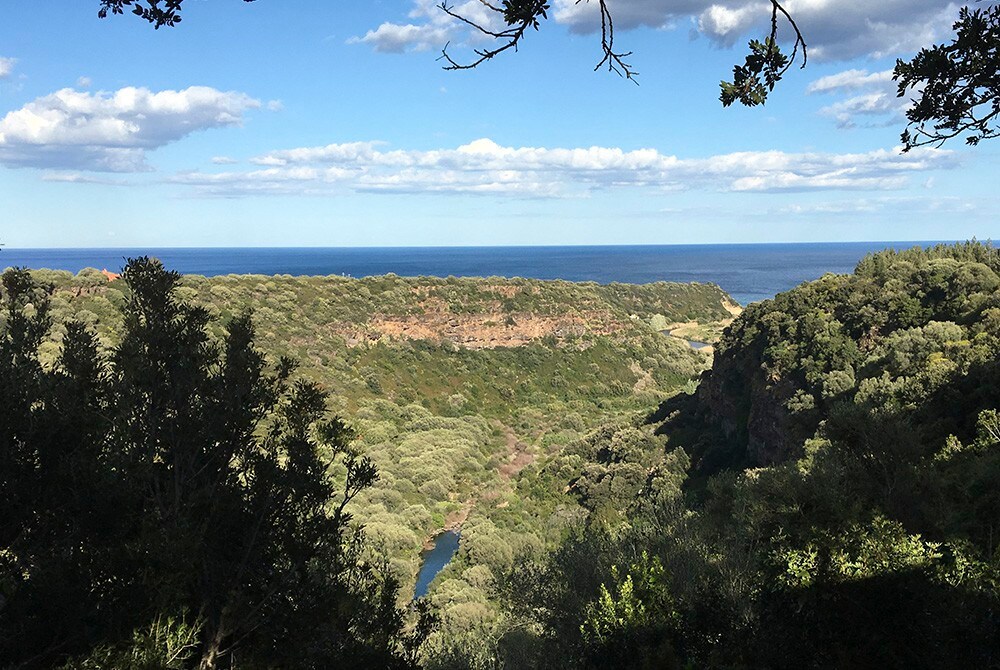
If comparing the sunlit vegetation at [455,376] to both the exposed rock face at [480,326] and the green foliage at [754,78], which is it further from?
the green foliage at [754,78]

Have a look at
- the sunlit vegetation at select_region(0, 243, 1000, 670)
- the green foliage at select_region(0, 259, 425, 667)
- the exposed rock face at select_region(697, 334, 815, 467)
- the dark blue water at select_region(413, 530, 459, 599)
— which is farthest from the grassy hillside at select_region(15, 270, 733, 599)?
the green foliage at select_region(0, 259, 425, 667)

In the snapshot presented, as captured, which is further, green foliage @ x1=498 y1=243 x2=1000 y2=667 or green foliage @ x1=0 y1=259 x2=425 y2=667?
green foliage @ x1=498 y1=243 x2=1000 y2=667

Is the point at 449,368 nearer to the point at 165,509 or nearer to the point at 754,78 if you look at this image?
the point at 165,509

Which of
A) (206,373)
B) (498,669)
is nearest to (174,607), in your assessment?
(206,373)

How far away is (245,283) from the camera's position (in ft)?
228

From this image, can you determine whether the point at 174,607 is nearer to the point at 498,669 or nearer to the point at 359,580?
the point at 359,580

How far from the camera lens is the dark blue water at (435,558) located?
111 feet

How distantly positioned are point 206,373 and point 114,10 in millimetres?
5820

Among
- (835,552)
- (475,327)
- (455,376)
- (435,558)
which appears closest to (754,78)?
(835,552)

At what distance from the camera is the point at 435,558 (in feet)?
122

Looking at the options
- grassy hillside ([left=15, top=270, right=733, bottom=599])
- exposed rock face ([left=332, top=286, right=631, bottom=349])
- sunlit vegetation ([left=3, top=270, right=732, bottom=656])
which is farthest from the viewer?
exposed rock face ([left=332, top=286, right=631, bottom=349])

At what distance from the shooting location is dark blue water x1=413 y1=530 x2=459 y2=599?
33916 millimetres

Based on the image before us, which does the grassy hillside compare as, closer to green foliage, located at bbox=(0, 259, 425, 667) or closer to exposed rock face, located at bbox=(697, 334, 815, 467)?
exposed rock face, located at bbox=(697, 334, 815, 467)

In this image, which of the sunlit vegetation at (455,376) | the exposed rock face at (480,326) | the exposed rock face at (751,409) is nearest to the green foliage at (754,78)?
the sunlit vegetation at (455,376)
